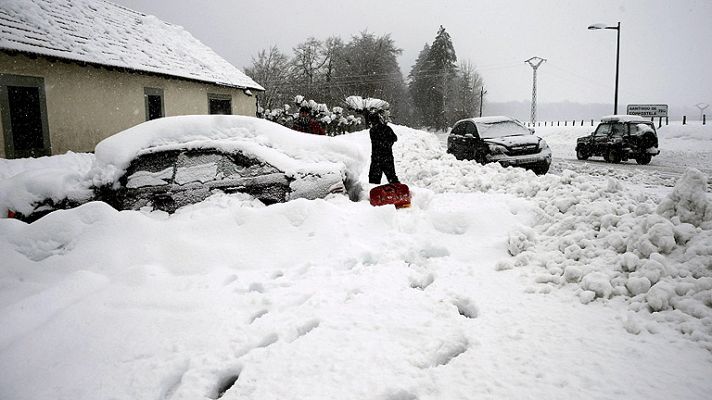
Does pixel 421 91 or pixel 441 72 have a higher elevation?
pixel 441 72

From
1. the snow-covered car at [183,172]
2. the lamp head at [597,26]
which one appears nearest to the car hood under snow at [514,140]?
the snow-covered car at [183,172]

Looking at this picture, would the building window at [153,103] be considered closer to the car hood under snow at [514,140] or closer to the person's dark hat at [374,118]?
the person's dark hat at [374,118]

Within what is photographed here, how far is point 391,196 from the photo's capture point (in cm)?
589

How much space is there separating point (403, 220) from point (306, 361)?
292 cm

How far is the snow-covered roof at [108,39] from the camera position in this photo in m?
9.41

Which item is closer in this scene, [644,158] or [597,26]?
[644,158]

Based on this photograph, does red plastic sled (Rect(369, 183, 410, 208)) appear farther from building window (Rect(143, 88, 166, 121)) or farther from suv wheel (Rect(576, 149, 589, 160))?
suv wheel (Rect(576, 149, 589, 160))

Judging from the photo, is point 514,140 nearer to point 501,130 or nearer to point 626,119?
point 501,130

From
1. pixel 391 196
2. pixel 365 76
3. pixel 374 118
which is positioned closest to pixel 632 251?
pixel 391 196

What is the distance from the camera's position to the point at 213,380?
2.23 m

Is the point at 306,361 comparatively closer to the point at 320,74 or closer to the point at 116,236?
the point at 116,236

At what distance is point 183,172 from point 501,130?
8.64 metres

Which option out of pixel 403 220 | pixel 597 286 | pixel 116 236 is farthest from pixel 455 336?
pixel 116 236

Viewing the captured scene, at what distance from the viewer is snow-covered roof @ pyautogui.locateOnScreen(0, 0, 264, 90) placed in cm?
941
